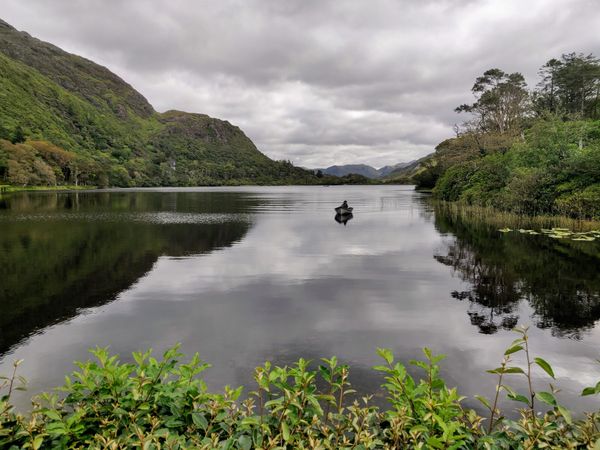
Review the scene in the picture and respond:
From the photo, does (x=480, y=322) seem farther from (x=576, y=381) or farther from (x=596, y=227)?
(x=596, y=227)

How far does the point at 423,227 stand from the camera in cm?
4625

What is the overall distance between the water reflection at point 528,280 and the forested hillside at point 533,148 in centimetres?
1248

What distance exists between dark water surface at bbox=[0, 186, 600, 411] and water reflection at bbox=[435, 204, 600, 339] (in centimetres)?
12

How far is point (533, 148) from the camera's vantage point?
5194 centimetres

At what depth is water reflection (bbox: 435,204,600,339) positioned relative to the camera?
614 inches

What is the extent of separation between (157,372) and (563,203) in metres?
47.9

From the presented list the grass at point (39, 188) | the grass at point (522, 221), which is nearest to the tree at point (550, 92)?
the grass at point (522, 221)

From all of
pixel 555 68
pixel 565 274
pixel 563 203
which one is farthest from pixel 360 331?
pixel 555 68

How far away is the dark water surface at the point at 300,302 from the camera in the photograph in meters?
12.2

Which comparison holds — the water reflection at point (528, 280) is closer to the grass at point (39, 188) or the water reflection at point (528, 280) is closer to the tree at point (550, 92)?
the tree at point (550, 92)

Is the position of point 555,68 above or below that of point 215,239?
above

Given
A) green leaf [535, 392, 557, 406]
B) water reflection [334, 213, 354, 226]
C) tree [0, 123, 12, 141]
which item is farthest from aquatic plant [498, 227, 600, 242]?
tree [0, 123, 12, 141]

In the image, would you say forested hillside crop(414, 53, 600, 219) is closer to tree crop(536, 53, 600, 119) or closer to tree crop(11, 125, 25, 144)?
tree crop(536, 53, 600, 119)

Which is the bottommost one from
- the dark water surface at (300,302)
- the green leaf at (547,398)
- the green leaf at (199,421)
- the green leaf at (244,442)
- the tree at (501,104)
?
the dark water surface at (300,302)
